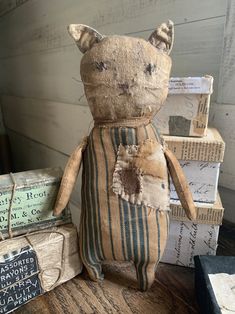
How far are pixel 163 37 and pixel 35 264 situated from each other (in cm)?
46

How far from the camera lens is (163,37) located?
0.46 metres

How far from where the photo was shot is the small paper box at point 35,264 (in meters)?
0.47

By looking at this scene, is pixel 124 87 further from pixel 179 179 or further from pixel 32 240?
pixel 32 240

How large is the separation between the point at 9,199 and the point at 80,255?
177 mm

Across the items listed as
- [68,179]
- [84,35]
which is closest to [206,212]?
[68,179]

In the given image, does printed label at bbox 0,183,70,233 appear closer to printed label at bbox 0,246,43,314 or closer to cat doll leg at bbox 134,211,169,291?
printed label at bbox 0,246,43,314

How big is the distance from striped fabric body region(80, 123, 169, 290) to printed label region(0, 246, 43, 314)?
11 centimetres

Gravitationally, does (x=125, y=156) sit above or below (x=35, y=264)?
above

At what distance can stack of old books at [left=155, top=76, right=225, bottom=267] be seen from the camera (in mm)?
520

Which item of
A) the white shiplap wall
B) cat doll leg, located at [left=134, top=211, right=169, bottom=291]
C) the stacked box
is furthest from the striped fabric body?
the white shiplap wall

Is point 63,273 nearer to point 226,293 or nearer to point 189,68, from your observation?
point 226,293

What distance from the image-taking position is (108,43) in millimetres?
440

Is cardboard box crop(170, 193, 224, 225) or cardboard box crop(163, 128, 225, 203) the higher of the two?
cardboard box crop(163, 128, 225, 203)

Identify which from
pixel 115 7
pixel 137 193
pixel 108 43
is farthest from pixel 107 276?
pixel 115 7
